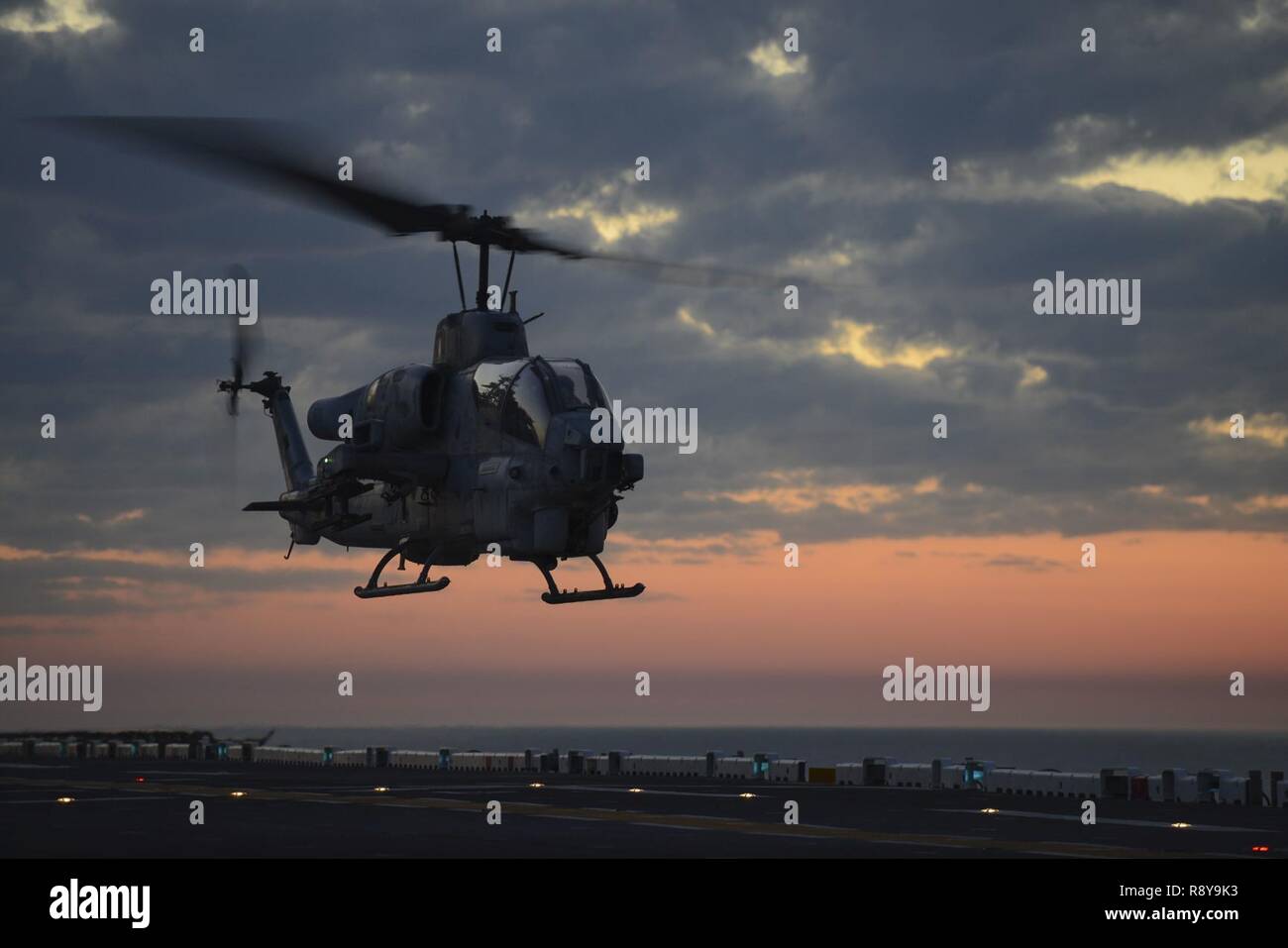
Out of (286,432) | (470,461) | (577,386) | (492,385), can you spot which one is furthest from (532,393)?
(286,432)

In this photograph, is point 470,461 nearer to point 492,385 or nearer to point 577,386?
point 492,385

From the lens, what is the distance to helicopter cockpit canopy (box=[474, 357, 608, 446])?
38.2 m

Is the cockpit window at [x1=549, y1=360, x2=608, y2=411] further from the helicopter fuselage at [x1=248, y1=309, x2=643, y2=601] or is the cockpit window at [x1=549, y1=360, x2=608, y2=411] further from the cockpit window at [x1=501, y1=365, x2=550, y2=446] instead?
the cockpit window at [x1=501, y1=365, x2=550, y2=446]

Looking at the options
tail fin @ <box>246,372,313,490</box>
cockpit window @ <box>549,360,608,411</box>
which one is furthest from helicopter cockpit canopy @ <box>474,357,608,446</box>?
tail fin @ <box>246,372,313,490</box>

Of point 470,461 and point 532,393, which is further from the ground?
point 532,393

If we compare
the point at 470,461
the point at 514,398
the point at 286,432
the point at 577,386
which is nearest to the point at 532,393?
the point at 514,398

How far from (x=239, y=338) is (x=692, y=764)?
72.2 feet

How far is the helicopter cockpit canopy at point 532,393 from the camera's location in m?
38.2

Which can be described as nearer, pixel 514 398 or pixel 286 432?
pixel 514 398

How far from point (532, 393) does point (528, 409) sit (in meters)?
0.38

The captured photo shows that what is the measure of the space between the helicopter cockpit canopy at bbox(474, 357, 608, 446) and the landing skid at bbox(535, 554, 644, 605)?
3.34 metres

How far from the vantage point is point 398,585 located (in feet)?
133
